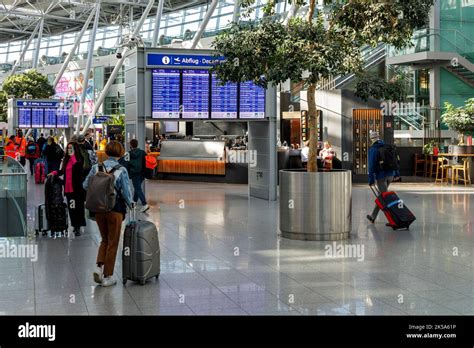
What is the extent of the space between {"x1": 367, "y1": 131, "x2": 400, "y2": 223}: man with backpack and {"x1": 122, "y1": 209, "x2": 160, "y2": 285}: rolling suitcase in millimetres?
5980

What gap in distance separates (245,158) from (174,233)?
1178 centimetres

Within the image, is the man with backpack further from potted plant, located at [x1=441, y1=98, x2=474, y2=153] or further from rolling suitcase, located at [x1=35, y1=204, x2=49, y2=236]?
potted plant, located at [x1=441, y1=98, x2=474, y2=153]

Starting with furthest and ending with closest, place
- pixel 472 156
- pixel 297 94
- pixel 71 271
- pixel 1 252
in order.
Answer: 1. pixel 297 94
2. pixel 472 156
3. pixel 1 252
4. pixel 71 271

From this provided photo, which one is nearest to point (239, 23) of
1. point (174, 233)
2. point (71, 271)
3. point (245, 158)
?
point (174, 233)

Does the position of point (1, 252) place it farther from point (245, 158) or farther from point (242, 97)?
point (245, 158)

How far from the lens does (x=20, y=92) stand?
4556 cm

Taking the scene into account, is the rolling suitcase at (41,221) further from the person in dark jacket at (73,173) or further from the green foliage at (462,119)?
the green foliage at (462,119)

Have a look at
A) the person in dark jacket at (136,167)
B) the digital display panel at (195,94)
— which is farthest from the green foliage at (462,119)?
the person in dark jacket at (136,167)

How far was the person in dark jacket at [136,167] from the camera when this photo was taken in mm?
15023

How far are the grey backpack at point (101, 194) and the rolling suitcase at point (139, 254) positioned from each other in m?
0.37

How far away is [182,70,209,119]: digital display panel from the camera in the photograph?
1688 cm

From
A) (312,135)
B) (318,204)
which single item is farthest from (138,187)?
(318,204)

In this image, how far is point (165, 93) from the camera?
1656cm

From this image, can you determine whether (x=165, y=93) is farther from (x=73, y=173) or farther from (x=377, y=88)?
(x=377, y=88)
